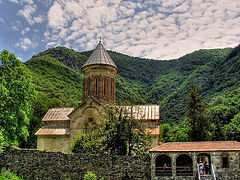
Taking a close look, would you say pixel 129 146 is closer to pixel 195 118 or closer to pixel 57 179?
pixel 57 179

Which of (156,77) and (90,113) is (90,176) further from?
(156,77)

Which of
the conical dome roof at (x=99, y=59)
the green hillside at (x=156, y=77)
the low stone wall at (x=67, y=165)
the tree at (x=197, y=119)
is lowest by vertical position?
the low stone wall at (x=67, y=165)

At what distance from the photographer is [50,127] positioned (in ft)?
68.8

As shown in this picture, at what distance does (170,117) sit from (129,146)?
35457 mm

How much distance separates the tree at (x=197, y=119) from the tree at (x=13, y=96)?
50.3 ft

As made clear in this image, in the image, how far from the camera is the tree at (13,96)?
46.5 feet

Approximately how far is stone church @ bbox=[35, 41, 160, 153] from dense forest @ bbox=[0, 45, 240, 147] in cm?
599

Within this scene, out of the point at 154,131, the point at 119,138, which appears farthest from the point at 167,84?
the point at 119,138

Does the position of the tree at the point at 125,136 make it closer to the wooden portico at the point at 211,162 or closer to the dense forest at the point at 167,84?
the wooden portico at the point at 211,162

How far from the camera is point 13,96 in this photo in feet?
48.9

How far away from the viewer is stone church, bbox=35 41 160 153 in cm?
1927

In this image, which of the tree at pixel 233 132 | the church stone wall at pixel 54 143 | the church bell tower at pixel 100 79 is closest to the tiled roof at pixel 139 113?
the church stone wall at pixel 54 143

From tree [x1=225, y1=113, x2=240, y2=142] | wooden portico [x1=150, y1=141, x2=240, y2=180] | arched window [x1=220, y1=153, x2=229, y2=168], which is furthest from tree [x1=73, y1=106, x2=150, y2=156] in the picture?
tree [x1=225, y1=113, x2=240, y2=142]

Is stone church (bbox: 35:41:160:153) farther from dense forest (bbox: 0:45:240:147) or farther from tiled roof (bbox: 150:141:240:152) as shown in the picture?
dense forest (bbox: 0:45:240:147)
